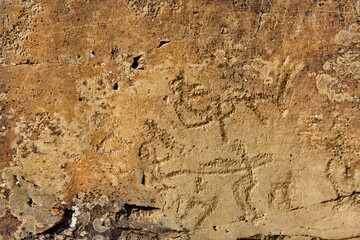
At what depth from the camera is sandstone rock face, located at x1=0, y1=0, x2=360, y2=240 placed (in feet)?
8.39

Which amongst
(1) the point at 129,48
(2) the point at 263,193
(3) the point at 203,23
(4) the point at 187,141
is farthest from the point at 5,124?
(2) the point at 263,193

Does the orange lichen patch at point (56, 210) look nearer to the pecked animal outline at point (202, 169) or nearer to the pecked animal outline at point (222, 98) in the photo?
the pecked animal outline at point (202, 169)

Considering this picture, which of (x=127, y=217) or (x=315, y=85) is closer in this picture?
(x=315, y=85)

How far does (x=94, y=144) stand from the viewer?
261cm

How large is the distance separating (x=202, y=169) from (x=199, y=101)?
626 mm

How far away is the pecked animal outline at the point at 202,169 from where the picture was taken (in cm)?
260

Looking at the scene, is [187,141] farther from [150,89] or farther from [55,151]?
[55,151]

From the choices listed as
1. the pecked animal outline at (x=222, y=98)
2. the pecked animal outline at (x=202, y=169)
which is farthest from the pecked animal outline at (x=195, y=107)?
the pecked animal outline at (x=202, y=169)

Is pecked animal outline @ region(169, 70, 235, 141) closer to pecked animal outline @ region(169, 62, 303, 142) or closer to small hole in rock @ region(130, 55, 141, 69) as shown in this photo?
pecked animal outline @ region(169, 62, 303, 142)

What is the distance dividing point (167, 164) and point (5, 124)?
1532 millimetres

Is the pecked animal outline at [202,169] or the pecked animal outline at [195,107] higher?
the pecked animal outline at [195,107]

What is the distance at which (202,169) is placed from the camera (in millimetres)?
2611

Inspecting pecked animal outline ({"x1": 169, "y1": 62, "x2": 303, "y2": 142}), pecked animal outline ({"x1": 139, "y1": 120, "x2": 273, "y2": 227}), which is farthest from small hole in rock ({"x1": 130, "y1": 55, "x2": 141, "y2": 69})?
pecked animal outline ({"x1": 139, "y1": 120, "x2": 273, "y2": 227})

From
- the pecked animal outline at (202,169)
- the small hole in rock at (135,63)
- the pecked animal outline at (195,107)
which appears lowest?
the pecked animal outline at (202,169)
